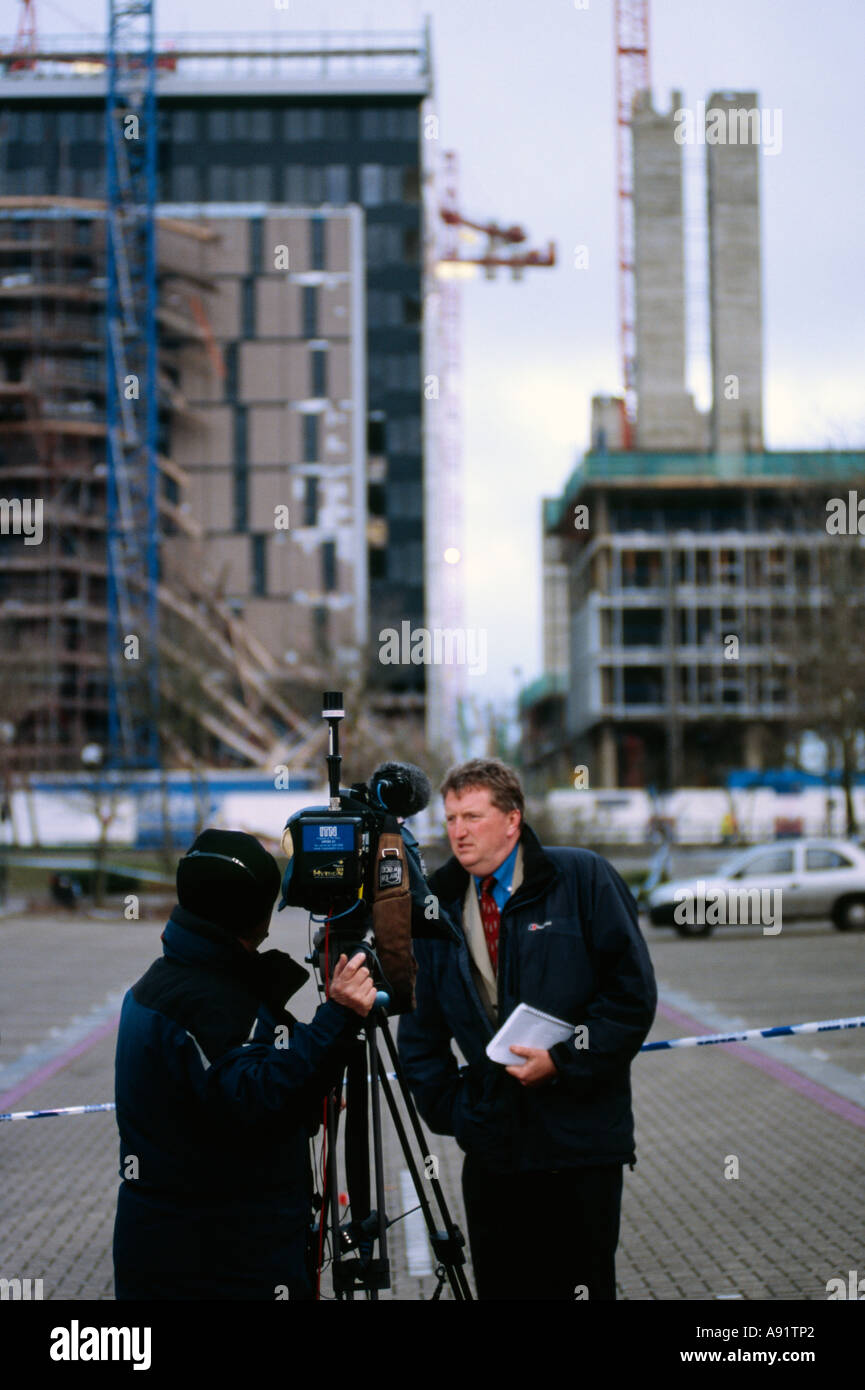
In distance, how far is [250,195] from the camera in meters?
86.7

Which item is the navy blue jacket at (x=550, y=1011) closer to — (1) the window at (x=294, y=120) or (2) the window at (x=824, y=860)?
(2) the window at (x=824, y=860)

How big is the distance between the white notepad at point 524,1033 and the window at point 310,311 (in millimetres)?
78780

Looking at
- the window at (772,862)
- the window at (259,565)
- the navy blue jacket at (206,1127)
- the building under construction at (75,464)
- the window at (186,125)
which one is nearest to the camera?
the navy blue jacket at (206,1127)

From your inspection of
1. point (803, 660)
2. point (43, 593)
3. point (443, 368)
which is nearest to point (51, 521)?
point (43, 593)

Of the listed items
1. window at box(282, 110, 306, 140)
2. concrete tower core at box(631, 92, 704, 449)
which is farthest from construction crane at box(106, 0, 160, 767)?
concrete tower core at box(631, 92, 704, 449)

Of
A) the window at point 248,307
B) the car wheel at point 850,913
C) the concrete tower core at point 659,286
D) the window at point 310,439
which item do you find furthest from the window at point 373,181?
the car wheel at point 850,913

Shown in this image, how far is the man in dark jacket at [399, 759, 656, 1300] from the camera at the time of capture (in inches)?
159

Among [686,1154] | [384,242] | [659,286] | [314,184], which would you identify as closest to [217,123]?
[314,184]

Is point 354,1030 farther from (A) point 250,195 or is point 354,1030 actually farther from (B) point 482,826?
(A) point 250,195

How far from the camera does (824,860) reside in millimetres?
A: 24719

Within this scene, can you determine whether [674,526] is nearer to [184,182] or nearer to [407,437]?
[407,437]

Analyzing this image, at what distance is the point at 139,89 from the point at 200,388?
574 inches

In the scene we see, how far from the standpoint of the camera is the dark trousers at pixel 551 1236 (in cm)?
402

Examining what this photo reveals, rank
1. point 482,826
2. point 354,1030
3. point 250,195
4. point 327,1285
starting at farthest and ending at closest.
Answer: point 250,195, point 327,1285, point 482,826, point 354,1030
